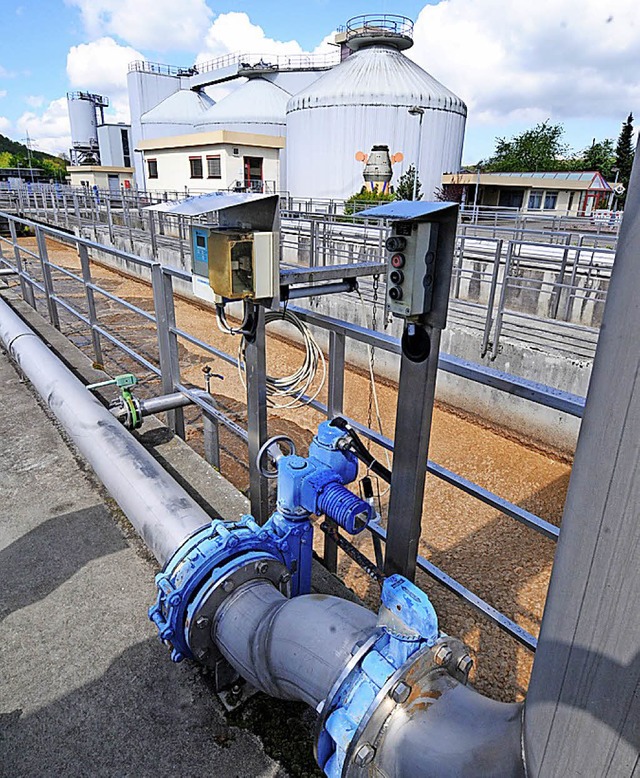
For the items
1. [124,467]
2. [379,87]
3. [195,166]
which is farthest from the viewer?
[195,166]

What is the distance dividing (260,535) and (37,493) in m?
1.58

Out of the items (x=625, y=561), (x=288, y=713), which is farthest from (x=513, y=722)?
(x=288, y=713)

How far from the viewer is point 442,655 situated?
122cm

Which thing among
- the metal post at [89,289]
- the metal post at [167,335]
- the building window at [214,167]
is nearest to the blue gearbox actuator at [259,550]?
the metal post at [167,335]

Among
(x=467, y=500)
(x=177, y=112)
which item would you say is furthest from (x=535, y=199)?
(x=467, y=500)

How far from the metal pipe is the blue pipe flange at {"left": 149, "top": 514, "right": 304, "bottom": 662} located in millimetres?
84

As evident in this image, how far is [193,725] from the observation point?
167 centimetres

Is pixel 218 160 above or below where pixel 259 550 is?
above

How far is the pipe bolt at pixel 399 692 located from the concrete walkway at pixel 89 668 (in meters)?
0.66

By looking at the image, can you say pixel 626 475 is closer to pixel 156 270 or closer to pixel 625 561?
pixel 625 561

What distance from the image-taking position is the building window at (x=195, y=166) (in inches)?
1161

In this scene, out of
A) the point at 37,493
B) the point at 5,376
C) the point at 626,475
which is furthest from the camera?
the point at 5,376

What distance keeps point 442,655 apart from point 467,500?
4.29 m

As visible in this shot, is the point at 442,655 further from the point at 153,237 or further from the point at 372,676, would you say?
the point at 153,237
